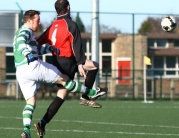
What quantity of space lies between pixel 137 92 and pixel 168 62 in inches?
735

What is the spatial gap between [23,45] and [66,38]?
1.10 metres

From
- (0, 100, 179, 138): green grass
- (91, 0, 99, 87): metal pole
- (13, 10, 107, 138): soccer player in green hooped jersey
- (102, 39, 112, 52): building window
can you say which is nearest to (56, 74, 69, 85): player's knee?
(13, 10, 107, 138): soccer player in green hooped jersey

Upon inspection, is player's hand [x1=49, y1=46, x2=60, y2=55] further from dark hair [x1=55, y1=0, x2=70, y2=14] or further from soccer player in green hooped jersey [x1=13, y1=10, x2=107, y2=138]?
dark hair [x1=55, y1=0, x2=70, y2=14]

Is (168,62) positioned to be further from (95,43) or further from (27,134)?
(27,134)

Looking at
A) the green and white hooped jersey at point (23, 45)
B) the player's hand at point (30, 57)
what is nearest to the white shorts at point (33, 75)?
the green and white hooped jersey at point (23, 45)

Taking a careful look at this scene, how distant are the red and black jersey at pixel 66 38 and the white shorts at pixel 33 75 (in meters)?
0.69

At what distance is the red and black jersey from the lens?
32.0ft

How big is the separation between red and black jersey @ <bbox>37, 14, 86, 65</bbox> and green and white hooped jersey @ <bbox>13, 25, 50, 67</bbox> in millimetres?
592

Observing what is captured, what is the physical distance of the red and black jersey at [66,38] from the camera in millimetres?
9766

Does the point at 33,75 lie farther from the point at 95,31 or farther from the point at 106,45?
the point at 106,45

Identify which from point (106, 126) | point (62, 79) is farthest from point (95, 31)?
point (62, 79)

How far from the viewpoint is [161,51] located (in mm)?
51031

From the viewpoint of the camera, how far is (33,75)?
9.02 metres

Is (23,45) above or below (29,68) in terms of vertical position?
above
